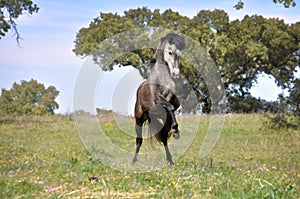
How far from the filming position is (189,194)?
5961 mm

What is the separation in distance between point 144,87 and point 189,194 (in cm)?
405

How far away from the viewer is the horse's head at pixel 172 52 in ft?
29.6

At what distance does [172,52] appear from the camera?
29.7ft

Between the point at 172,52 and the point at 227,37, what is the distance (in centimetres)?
3055

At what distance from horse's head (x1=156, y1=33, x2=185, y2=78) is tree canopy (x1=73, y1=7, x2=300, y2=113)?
26.4 meters

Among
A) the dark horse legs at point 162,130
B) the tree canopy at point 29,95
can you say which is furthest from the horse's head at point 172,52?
the tree canopy at point 29,95

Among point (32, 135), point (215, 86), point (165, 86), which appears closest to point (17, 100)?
point (215, 86)

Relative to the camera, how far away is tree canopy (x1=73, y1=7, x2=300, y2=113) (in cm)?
3675

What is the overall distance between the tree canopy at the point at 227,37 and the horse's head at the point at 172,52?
26.4 meters

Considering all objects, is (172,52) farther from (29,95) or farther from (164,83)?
(29,95)

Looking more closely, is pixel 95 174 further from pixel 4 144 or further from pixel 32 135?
pixel 32 135

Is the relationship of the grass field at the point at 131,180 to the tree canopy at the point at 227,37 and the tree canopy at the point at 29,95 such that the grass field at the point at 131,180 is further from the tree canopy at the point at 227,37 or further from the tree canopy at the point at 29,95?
the tree canopy at the point at 29,95

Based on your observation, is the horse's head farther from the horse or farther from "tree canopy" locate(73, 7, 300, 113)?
"tree canopy" locate(73, 7, 300, 113)

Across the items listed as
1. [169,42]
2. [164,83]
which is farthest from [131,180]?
[169,42]
